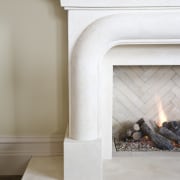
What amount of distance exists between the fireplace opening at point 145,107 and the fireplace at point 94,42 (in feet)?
1.72

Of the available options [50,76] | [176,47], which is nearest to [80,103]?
[50,76]

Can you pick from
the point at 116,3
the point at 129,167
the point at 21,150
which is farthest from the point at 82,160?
the point at 116,3

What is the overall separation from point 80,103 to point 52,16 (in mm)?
699

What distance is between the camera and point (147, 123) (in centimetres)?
248

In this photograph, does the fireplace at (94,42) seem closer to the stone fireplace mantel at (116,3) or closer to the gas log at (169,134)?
the stone fireplace mantel at (116,3)

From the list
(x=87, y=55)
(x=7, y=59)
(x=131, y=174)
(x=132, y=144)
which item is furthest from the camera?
(x=132, y=144)

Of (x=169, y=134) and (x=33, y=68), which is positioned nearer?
(x=33, y=68)

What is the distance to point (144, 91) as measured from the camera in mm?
2479

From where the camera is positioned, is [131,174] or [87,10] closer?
[87,10]

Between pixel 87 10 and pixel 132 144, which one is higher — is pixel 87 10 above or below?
above

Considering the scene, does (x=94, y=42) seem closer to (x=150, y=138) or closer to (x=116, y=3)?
(x=116, y=3)

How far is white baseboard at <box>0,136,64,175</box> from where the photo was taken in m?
2.31

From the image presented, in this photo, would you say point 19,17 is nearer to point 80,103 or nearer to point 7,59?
point 7,59

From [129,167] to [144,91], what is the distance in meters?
0.63
